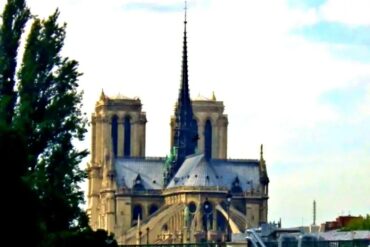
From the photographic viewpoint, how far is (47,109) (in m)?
64.5

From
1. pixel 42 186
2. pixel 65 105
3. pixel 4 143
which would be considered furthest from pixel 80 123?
pixel 4 143

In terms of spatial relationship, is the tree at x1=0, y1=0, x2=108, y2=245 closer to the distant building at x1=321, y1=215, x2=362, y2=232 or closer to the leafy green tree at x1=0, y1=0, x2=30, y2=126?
the leafy green tree at x1=0, y1=0, x2=30, y2=126

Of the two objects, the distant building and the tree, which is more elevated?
the distant building

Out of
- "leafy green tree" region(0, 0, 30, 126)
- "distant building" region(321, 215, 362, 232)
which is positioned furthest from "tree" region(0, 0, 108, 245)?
"distant building" region(321, 215, 362, 232)

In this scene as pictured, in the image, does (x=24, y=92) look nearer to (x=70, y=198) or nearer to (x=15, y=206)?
(x=70, y=198)

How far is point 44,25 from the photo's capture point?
67062mm

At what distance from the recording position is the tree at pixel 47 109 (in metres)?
61.5

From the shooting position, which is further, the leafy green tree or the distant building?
the distant building

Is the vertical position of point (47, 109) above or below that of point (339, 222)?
below

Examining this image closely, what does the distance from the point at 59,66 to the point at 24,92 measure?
220cm

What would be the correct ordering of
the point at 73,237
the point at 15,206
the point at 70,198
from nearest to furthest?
the point at 15,206, the point at 73,237, the point at 70,198

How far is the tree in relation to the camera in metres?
61.5

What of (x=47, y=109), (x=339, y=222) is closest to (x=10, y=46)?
(x=47, y=109)

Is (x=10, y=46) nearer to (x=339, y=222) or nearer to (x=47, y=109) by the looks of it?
(x=47, y=109)
